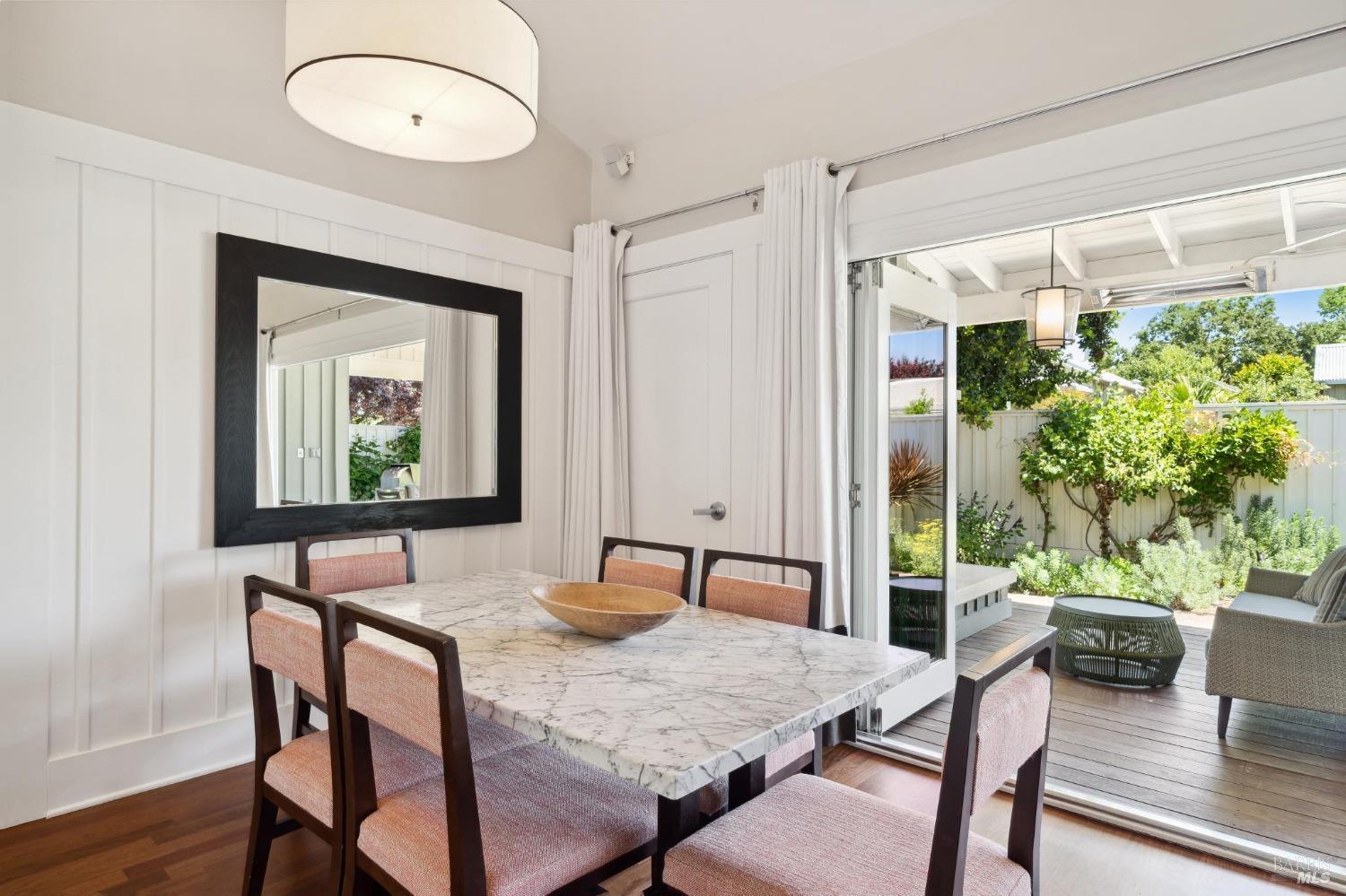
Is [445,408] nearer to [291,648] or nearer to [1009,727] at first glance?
[291,648]

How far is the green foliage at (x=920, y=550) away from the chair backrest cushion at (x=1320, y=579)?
5.67 ft

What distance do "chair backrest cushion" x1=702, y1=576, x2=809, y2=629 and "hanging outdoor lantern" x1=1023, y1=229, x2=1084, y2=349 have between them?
3537mm

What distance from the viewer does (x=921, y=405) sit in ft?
10.8

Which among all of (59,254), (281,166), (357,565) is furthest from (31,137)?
(357,565)

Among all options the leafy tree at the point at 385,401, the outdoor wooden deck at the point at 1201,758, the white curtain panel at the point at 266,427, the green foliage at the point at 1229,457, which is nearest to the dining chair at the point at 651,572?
the leafy tree at the point at 385,401

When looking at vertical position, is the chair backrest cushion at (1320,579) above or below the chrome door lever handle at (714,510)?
below

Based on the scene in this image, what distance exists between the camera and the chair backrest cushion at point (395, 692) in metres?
1.21

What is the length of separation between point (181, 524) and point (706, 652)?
203 centimetres

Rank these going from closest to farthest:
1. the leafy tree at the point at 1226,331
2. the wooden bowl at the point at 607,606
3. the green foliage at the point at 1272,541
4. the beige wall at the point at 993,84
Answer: the wooden bowl at the point at 607,606 < the beige wall at the point at 993,84 < the green foliage at the point at 1272,541 < the leafy tree at the point at 1226,331

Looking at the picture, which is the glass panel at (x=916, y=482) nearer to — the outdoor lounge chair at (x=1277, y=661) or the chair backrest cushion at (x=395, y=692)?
the outdoor lounge chair at (x=1277, y=661)

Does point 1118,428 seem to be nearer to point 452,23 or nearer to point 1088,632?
point 1088,632

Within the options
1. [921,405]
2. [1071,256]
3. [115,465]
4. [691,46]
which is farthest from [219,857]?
[1071,256]

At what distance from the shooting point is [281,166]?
283 centimetres

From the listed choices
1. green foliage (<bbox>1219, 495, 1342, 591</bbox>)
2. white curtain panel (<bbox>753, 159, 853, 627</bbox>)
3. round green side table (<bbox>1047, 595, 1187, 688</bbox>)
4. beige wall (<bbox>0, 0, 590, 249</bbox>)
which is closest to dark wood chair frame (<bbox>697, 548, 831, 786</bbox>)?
white curtain panel (<bbox>753, 159, 853, 627</bbox>)
